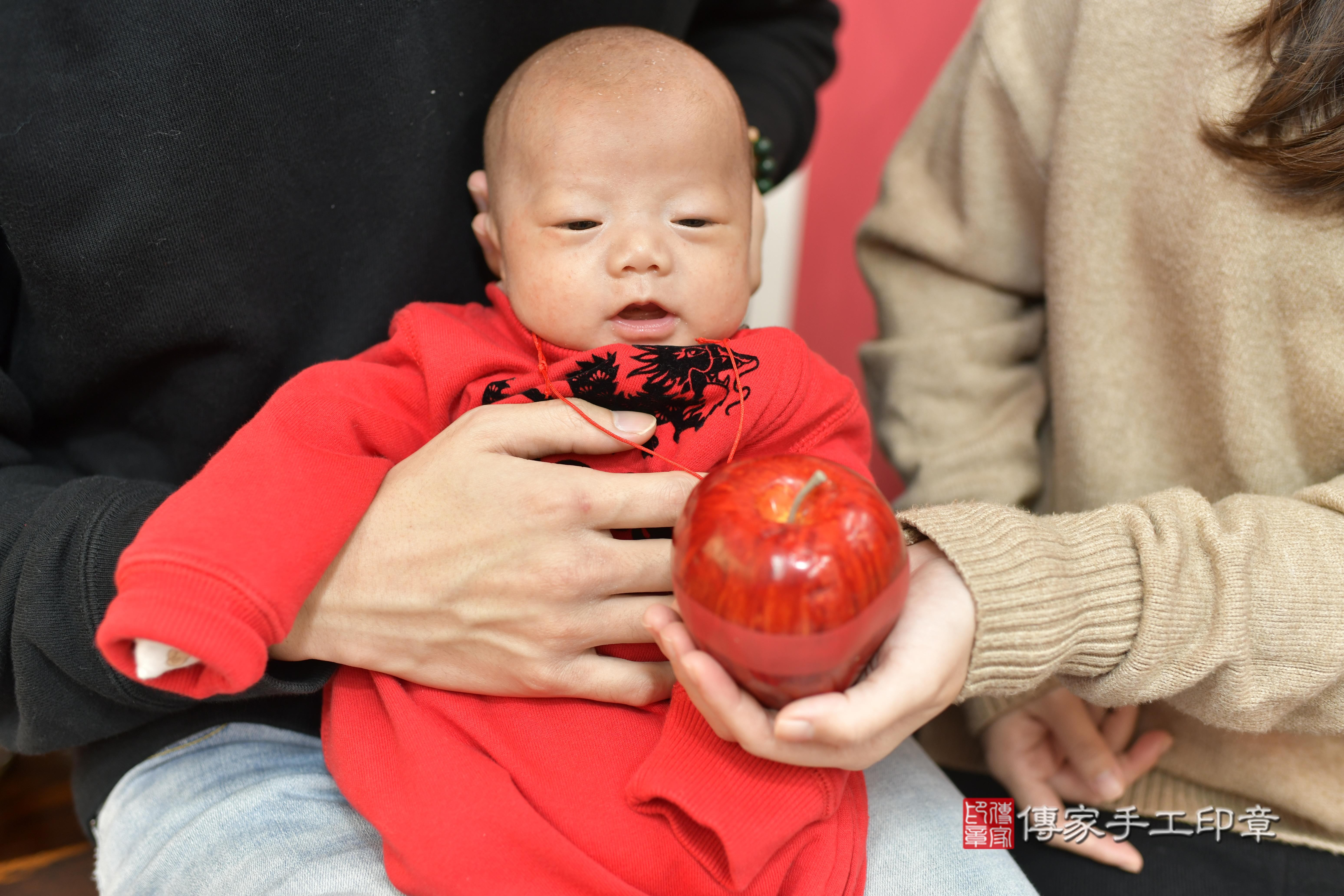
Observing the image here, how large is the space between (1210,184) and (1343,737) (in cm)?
58

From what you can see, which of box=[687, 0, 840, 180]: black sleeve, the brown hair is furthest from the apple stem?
box=[687, 0, 840, 180]: black sleeve

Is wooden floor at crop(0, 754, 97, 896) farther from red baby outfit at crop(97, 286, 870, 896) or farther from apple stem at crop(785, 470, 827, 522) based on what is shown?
apple stem at crop(785, 470, 827, 522)

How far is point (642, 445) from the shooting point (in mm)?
794

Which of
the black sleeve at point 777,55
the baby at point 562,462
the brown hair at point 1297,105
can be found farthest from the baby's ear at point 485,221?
the brown hair at point 1297,105

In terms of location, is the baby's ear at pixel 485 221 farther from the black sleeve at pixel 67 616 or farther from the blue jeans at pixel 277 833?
the blue jeans at pixel 277 833

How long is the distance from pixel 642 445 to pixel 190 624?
1.21 feet

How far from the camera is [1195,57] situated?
3.00 ft

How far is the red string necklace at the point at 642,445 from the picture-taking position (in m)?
0.78

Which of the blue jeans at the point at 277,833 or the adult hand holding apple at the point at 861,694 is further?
the blue jeans at the point at 277,833

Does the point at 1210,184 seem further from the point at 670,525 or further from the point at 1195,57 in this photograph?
the point at 670,525

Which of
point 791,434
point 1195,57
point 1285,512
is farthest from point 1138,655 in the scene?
point 1195,57

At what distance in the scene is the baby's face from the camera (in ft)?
2.77

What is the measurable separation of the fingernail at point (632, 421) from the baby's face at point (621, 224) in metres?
0.09

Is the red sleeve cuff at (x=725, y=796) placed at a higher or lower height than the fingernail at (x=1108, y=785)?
higher
